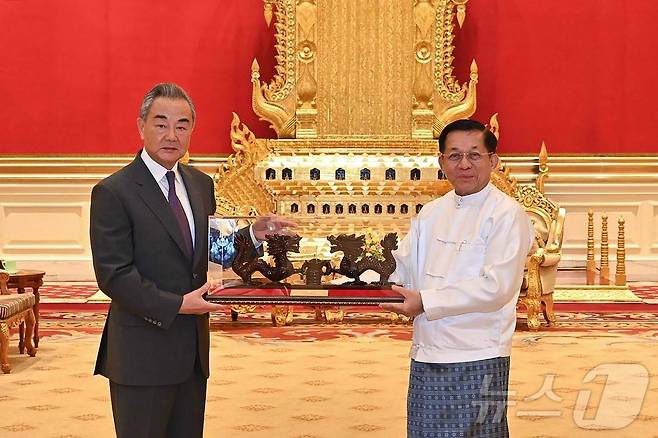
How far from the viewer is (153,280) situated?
8.52 ft

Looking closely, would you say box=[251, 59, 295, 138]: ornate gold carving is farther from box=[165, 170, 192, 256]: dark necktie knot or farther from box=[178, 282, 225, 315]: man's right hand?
box=[178, 282, 225, 315]: man's right hand

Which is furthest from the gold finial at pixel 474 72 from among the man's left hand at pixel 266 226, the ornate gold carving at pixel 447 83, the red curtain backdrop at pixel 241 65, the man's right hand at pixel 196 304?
the man's right hand at pixel 196 304

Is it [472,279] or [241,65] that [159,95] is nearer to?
[472,279]

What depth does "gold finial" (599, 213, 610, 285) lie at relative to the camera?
8.93 meters

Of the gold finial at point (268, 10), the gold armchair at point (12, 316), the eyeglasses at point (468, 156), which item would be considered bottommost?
the gold armchair at point (12, 316)

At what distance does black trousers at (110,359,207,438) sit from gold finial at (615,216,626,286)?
6.69m

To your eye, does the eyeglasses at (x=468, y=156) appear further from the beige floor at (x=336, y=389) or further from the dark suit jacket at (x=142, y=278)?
the beige floor at (x=336, y=389)

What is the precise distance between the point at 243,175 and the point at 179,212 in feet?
19.3

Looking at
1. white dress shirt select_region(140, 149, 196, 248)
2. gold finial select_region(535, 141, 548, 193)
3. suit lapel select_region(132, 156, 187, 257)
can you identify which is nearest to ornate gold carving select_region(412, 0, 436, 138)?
gold finial select_region(535, 141, 548, 193)

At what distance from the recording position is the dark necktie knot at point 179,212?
2.65 meters

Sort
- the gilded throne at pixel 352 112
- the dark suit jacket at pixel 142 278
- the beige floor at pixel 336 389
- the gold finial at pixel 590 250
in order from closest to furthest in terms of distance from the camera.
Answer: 1. the dark suit jacket at pixel 142 278
2. the beige floor at pixel 336 389
3. the gilded throne at pixel 352 112
4. the gold finial at pixel 590 250

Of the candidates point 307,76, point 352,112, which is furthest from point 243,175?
point 352,112

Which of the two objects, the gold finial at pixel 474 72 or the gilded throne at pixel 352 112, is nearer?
the gilded throne at pixel 352 112

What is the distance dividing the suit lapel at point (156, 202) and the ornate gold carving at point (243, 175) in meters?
5.81
